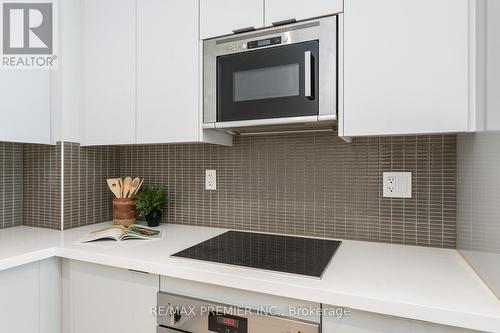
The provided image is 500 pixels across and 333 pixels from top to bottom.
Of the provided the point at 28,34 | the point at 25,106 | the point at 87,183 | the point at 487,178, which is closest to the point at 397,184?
the point at 487,178

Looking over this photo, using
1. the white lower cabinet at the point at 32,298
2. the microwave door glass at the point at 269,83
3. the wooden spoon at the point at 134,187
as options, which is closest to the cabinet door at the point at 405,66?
the microwave door glass at the point at 269,83

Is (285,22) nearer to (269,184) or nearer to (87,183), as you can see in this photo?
(269,184)

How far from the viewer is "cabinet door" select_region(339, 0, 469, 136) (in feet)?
3.23

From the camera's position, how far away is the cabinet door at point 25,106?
1444 millimetres

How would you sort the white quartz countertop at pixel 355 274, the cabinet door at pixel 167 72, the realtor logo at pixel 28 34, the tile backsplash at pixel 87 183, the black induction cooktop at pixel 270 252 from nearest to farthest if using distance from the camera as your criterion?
the white quartz countertop at pixel 355 274 < the black induction cooktop at pixel 270 252 < the cabinet door at pixel 167 72 < the realtor logo at pixel 28 34 < the tile backsplash at pixel 87 183

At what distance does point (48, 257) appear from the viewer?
4.21 feet

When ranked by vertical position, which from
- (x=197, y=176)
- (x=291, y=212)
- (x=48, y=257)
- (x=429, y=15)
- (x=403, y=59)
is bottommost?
(x=48, y=257)

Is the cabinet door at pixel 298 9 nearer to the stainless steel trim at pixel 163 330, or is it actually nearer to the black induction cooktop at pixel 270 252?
the black induction cooktop at pixel 270 252

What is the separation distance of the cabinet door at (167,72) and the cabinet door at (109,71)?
2.3 inches

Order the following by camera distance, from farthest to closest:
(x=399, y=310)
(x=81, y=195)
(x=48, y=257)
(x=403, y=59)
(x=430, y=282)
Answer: (x=81, y=195) < (x=48, y=257) < (x=403, y=59) < (x=430, y=282) < (x=399, y=310)

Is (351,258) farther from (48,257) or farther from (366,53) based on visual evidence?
(48,257)

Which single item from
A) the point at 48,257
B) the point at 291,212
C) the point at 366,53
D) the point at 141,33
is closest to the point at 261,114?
the point at 366,53

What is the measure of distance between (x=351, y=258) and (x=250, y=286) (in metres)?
0.43

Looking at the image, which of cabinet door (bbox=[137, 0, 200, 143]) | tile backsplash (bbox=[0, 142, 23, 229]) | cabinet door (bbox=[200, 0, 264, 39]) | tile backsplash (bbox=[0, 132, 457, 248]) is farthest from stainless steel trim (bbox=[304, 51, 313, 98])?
tile backsplash (bbox=[0, 142, 23, 229])
